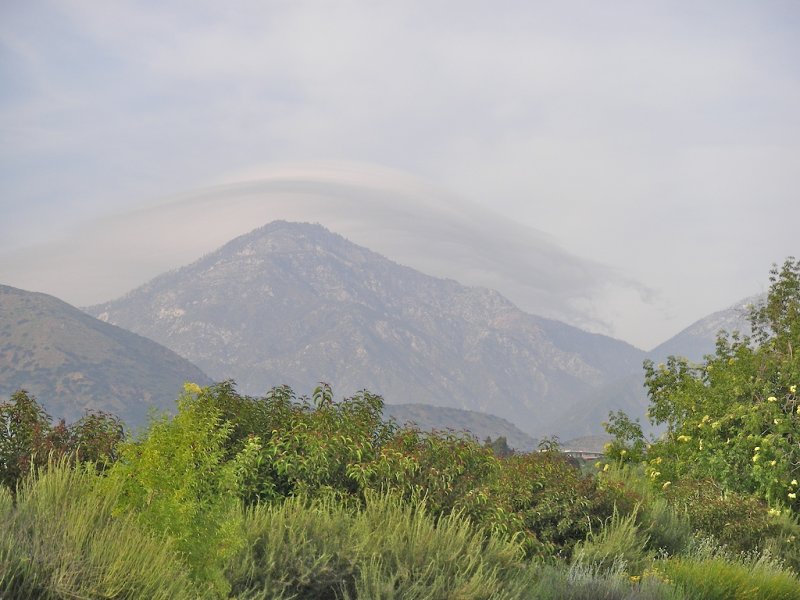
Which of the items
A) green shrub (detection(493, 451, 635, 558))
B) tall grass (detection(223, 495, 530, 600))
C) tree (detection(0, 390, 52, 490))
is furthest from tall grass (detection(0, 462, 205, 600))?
green shrub (detection(493, 451, 635, 558))

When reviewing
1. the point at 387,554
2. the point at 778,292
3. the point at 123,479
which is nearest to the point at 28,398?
the point at 123,479

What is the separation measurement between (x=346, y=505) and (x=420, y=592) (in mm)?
4467

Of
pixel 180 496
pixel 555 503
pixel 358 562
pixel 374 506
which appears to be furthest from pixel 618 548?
pixel 180 496

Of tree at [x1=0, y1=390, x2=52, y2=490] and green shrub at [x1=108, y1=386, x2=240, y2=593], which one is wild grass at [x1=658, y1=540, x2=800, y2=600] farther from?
tree at [x1=0, y1=390, x2=52, y2=490]

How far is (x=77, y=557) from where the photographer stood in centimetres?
711

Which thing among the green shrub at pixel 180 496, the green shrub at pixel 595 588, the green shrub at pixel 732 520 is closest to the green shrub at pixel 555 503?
the green shrub at pixel 732 520

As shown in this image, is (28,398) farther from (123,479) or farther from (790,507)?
(790,507)

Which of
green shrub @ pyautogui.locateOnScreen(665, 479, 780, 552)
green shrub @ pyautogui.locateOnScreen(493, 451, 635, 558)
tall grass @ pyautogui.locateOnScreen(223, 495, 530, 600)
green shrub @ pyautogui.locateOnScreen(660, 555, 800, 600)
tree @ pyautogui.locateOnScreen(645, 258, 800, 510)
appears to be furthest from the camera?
tree @ pyautogui.locateOnScreen(645, 258, 800, 510)

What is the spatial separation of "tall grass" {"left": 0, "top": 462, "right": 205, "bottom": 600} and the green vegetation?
0.02 m

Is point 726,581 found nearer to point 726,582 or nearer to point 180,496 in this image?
point 726,582

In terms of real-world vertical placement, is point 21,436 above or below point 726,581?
above

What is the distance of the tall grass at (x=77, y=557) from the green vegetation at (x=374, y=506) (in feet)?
0.07

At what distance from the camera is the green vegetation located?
8062mm

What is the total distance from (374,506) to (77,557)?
380 cm
